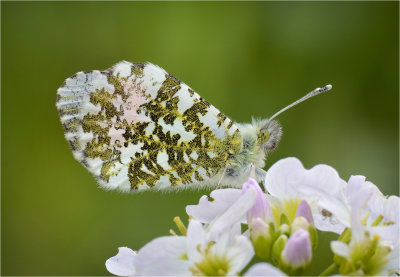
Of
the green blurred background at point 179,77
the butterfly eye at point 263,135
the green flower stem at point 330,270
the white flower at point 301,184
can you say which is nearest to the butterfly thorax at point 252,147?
the butterfly eye at point 263,135

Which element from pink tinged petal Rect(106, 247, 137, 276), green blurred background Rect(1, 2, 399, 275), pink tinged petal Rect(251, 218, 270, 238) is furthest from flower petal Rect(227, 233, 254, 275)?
green blurred background Rect(1, 2, 399, 275)

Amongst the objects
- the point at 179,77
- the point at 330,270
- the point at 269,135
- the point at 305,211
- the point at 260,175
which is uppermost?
the point at 179,77

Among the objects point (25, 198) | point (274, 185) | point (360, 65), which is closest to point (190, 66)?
point (360, 65)

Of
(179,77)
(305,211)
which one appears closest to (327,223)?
(305,211)

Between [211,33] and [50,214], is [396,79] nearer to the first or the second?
[211,33]

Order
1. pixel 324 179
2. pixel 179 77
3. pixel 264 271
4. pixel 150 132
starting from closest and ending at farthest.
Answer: pixel 264 271, pixel 324 179, pixel 150 132, pixel 179 77

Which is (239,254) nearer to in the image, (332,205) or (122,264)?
(332,205)

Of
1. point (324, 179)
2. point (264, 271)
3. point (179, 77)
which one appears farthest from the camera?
point (179, 77)
